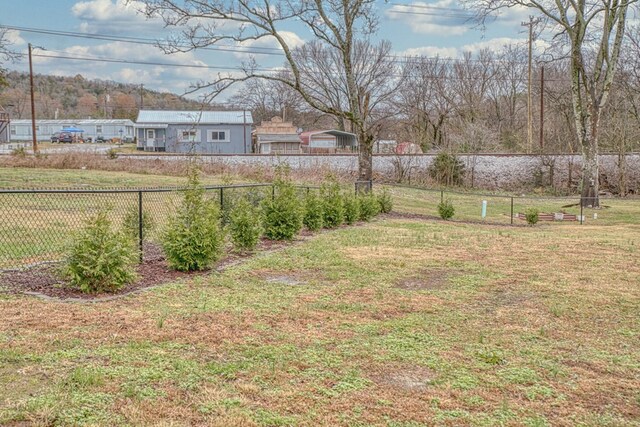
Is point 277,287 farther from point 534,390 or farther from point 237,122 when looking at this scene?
point 237,122

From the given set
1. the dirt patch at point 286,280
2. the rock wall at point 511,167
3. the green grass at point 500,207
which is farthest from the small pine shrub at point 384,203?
the rock wall at point 511,167

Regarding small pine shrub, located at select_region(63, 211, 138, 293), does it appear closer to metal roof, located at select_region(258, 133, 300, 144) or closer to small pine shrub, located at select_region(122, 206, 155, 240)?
small pine shrub, located at select_region(122, 206, 155, 240)

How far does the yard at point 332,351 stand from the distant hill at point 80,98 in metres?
78.0

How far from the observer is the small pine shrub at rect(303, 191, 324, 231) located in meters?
11.8

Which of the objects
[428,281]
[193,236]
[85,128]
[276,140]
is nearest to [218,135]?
[276,140]

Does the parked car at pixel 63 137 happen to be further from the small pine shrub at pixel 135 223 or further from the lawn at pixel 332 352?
the lawn at pixel 332 352

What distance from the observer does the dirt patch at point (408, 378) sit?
356 centimetres

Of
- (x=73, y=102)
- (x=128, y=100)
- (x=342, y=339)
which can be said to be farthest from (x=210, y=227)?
(x=73, y=102)

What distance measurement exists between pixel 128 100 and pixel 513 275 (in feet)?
322

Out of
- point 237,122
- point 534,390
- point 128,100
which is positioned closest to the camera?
point 534,390

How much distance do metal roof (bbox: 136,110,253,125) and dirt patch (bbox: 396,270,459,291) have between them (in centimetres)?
4025

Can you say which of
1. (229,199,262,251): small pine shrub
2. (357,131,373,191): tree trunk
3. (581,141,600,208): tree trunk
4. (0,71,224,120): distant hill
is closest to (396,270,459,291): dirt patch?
(229,199,262,251): small pine shrub

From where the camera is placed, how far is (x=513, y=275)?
298 inches

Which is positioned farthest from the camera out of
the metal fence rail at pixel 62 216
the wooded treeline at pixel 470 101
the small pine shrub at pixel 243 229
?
the wooded treeline at pixel 470 101
